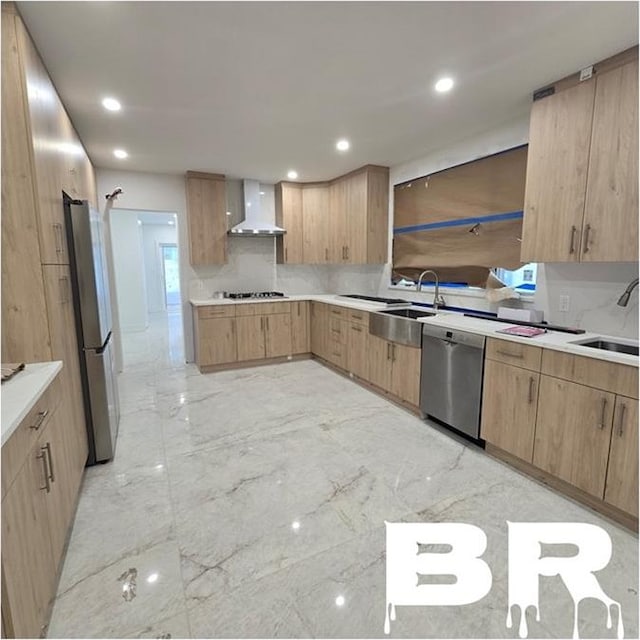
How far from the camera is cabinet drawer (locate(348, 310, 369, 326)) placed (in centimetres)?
395

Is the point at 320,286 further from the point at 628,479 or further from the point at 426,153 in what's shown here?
the point at 628,479

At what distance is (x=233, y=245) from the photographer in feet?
16.8

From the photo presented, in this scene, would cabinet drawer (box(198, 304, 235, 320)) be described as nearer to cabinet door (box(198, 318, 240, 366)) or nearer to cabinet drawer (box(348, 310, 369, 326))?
cabinet door (box(198, 318, 240, 366))

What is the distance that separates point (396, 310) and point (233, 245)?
8.44 feet

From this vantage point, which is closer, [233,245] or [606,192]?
[606,192]

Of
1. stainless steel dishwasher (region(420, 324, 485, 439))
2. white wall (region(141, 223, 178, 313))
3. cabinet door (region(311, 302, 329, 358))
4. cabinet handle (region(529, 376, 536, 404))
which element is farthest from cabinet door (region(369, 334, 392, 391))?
white wall (region(141, 223, 178, 313))

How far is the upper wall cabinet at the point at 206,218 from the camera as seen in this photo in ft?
15.2

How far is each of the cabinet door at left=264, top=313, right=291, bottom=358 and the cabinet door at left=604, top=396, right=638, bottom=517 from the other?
12.0ft

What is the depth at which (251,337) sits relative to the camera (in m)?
4.73

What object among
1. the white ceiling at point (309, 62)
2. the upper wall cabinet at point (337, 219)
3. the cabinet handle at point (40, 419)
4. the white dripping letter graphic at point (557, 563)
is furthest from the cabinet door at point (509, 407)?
the cabinet handle at point (40, 419)

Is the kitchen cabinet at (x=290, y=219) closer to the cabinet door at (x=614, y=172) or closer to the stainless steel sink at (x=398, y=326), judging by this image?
the stainless steel sink at (x=398, y=326)

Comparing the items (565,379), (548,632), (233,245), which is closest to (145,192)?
(233,245)

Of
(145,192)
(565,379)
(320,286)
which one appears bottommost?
(565,379)

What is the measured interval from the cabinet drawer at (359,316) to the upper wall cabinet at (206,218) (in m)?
1.94
